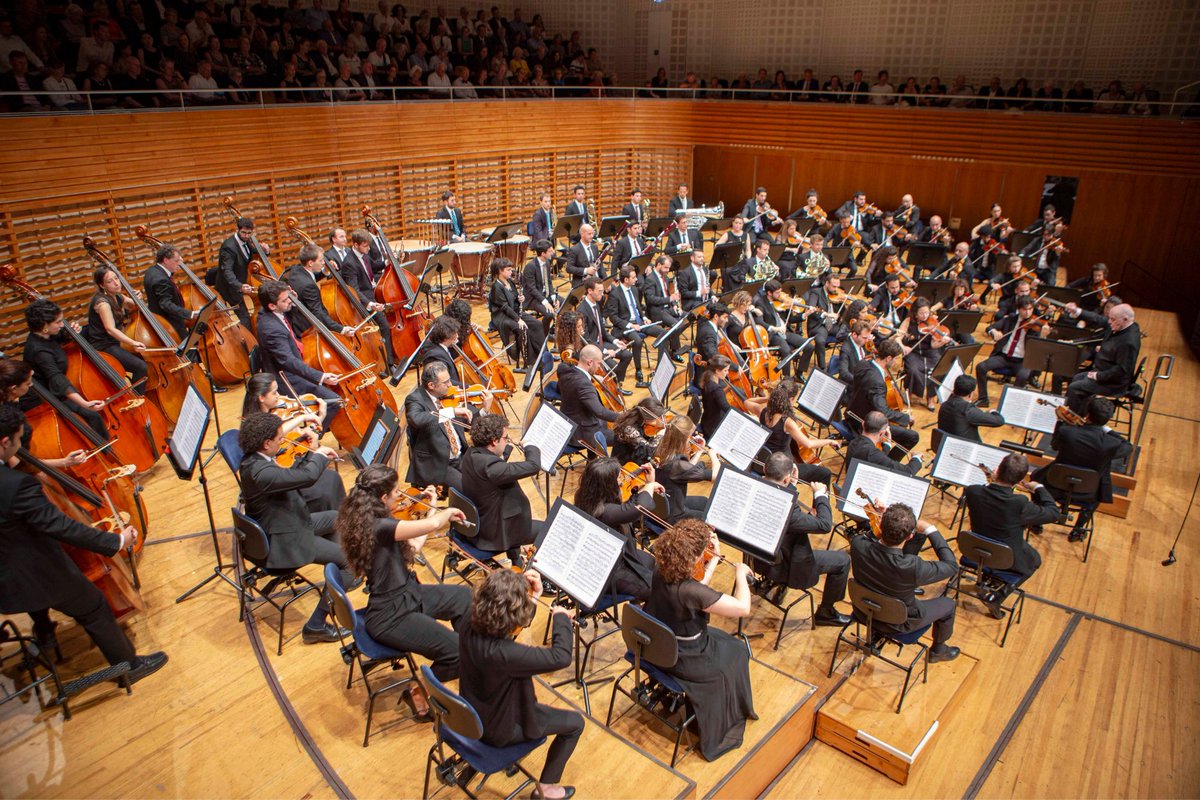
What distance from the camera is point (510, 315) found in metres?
9.21

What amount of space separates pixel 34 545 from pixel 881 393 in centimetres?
671

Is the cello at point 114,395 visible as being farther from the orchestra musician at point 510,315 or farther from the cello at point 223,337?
the orchestra musician at point 510,315

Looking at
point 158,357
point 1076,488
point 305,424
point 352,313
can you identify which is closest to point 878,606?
point 1076,488

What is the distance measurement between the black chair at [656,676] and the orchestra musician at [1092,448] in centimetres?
426

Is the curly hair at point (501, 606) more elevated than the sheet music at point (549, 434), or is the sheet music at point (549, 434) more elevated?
the curly hair at point (501, 606)

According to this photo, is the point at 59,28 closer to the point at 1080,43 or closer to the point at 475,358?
the point at 475,358

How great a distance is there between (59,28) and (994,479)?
13454mm

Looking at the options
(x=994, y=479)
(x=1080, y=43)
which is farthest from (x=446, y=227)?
(x=1080, y=43)

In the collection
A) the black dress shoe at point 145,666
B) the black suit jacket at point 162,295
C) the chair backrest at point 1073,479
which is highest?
the black suit jacket at point 162,295

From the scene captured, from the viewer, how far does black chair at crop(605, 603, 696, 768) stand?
409cm

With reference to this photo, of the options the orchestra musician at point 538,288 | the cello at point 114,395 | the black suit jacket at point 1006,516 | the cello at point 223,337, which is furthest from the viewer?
the orchestra musician at point 538,288

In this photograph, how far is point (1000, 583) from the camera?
6.04 metres

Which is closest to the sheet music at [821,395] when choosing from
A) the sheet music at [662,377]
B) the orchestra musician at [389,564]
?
the sheet music at [662,377]

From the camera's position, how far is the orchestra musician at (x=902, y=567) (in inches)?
187
